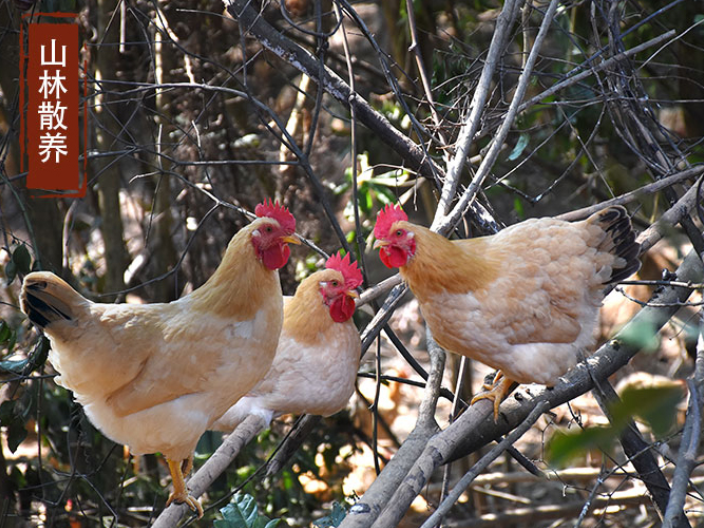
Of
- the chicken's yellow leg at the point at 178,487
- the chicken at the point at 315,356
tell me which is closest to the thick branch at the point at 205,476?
the chicken's yellow leg at the point at 178,487

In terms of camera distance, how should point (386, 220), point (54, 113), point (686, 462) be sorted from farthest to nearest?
1. point (54, 113)
2. point (386, 220)
3. point (686, 462)

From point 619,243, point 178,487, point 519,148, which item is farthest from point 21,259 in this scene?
point 619,243

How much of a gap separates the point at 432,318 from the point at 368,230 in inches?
77.5

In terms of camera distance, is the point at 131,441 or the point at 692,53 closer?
the point at 131,441

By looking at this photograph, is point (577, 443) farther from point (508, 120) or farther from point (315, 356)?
point (315, 356)

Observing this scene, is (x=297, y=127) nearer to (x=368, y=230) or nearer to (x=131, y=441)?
(x=368, y=230)

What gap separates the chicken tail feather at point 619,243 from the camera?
88.8 inches

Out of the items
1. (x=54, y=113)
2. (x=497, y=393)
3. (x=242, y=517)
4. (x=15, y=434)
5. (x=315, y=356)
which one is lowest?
(x=242, y=517)

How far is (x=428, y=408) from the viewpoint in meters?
2.16

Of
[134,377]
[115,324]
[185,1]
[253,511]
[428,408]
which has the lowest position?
[253,511]

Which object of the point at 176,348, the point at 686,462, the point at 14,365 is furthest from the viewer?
the point at 14,365

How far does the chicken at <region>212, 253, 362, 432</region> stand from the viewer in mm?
2598

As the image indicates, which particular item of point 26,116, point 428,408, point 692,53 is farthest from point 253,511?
point 692,53

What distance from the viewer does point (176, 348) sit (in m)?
2.07
